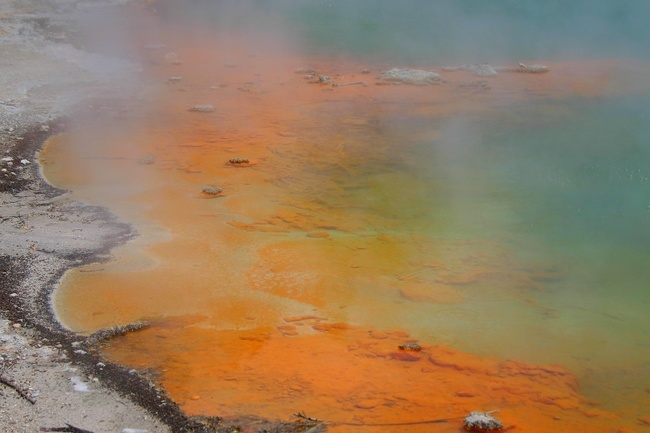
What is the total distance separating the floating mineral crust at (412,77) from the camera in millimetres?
10297

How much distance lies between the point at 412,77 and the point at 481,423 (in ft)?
26.3

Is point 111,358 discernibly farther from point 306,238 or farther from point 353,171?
point 353,171

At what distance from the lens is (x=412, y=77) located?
409 inches

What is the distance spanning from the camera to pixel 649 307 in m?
4.32

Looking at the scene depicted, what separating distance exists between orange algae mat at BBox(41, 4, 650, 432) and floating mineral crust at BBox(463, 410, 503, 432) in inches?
2.7

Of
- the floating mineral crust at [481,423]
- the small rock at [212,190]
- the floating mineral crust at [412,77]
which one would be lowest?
the floating mineral crust at [481,423]

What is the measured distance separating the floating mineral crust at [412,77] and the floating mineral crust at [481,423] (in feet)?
25.4

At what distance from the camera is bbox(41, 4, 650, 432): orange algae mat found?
331 cm

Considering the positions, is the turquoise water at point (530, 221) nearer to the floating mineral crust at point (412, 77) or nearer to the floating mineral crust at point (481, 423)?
the floating mineral crust at point (481, 423)

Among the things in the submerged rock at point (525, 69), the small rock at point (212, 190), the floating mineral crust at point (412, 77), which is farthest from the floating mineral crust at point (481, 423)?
the submerged rock at point (525, 69)

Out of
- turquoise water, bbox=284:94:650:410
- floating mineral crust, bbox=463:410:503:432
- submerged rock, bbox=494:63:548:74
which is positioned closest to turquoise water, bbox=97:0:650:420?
turquoise water, bbox=284:94:650:410

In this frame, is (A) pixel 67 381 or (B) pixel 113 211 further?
(B) pixel 113 211

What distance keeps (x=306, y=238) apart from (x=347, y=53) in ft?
28.4

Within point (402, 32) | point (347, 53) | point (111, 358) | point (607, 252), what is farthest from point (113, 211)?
point (402, 32)
